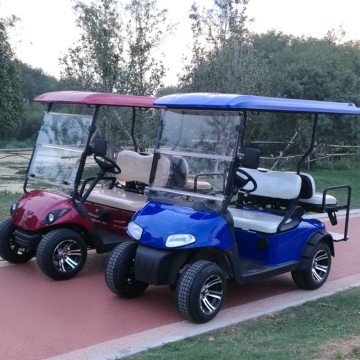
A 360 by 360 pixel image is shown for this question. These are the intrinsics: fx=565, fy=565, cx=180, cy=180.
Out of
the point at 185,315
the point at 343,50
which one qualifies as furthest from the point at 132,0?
the point at 343,50

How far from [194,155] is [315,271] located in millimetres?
1825

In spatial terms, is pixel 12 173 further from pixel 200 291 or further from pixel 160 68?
pixel 200 291

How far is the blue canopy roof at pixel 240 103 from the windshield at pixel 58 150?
1.30 metres

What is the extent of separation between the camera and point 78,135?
20.7 feet

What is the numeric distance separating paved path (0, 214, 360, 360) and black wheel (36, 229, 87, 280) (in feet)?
0.39

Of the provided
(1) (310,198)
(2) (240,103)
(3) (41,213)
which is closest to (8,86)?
(3) (41,213)

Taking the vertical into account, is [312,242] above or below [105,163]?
below

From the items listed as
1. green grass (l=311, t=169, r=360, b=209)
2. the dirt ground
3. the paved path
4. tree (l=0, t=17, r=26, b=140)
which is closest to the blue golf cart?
the paved path

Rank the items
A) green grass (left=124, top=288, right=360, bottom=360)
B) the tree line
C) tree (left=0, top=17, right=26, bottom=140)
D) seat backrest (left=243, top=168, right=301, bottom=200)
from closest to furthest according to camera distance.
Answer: green grass (left=124, top=288, right=360, bottom=360) < seat backrest (left=243, top=168, right=301, bottom=200) < the tree line < tree (left=0, top=17, right=26, bottom=140)

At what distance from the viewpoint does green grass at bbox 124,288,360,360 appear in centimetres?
397

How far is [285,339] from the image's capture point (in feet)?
14.1

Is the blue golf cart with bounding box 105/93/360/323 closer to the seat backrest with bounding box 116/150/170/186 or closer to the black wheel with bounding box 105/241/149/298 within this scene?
the black wheel with bounding box 105/241/149/298

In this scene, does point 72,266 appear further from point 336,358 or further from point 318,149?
point 318,149

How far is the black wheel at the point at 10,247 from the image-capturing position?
624cm
